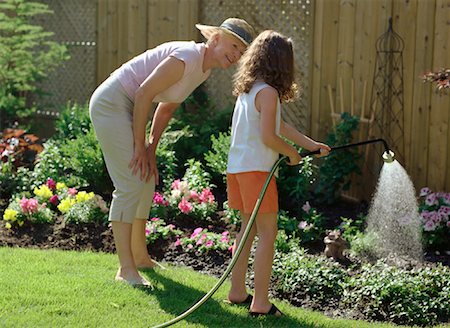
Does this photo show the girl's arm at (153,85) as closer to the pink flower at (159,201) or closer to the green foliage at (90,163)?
the pink flower at (159,201)

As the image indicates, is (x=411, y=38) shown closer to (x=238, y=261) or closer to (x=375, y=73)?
(x=375, y=73)

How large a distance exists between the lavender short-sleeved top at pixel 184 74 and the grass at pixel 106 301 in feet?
3.61

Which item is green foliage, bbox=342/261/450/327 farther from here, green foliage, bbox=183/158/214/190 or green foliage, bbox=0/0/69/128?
green foliage, bbox=0/0/69/128

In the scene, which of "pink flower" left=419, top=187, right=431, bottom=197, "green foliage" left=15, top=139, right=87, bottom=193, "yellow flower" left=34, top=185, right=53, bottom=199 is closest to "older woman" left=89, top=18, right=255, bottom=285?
"yellow flower" left=34, top=185, right=53, bottom=199

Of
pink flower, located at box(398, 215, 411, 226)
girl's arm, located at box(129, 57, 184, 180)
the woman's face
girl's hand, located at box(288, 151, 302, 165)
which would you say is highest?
the woman's face

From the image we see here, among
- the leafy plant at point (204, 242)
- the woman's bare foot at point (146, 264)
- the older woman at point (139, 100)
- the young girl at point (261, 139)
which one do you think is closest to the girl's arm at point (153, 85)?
the older woman at point (139, 100)

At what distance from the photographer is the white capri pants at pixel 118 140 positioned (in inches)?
197

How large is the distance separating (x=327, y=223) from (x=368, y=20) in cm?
194

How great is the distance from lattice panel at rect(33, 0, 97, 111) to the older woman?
5260 mm

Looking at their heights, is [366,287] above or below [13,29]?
below

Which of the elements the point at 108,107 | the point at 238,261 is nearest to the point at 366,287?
the point at 238,261

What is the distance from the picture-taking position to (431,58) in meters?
7.19

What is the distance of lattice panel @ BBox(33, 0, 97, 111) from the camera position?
34.5 ft

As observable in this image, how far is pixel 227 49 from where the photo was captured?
4.88 meters
